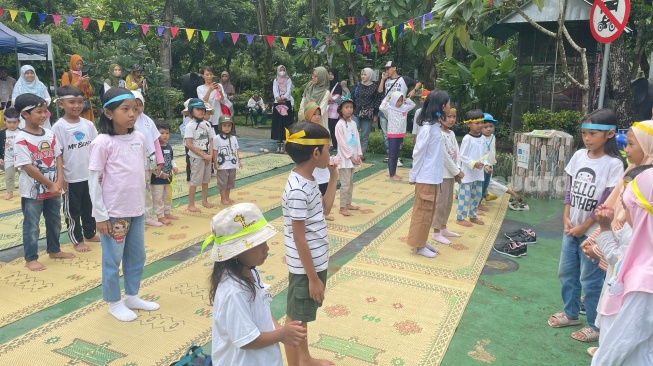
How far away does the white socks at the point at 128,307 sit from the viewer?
3449 mm

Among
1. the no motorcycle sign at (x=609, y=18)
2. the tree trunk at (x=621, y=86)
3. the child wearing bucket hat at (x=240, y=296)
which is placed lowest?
the child wearing bucket hat at (x=240, y=296)

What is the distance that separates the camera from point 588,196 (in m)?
3.15

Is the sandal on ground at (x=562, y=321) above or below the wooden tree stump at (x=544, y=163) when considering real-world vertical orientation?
below

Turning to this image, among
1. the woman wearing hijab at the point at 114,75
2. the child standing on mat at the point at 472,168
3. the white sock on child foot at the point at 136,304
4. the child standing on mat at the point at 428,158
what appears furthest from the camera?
the woman wearing hijab at the point at 114,75

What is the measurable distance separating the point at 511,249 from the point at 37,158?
14.1 feet

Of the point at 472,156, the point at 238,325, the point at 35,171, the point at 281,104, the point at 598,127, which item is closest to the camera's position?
the point at 238,325

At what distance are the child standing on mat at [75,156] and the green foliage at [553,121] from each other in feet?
21.4

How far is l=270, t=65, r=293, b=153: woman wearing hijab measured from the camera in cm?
1030

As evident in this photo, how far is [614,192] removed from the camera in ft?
9.14

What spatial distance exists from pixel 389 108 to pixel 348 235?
3.40m

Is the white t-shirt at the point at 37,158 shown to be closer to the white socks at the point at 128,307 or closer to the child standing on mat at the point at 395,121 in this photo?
the white socks at the point at 128,307

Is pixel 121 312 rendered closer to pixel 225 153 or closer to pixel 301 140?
pixel 301 140

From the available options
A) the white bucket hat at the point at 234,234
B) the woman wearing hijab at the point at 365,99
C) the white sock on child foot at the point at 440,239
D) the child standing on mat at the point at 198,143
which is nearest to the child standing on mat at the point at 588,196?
the white sock on child foot at the point at 440,239

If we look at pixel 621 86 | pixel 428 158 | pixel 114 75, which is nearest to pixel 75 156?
pixel 428 158
